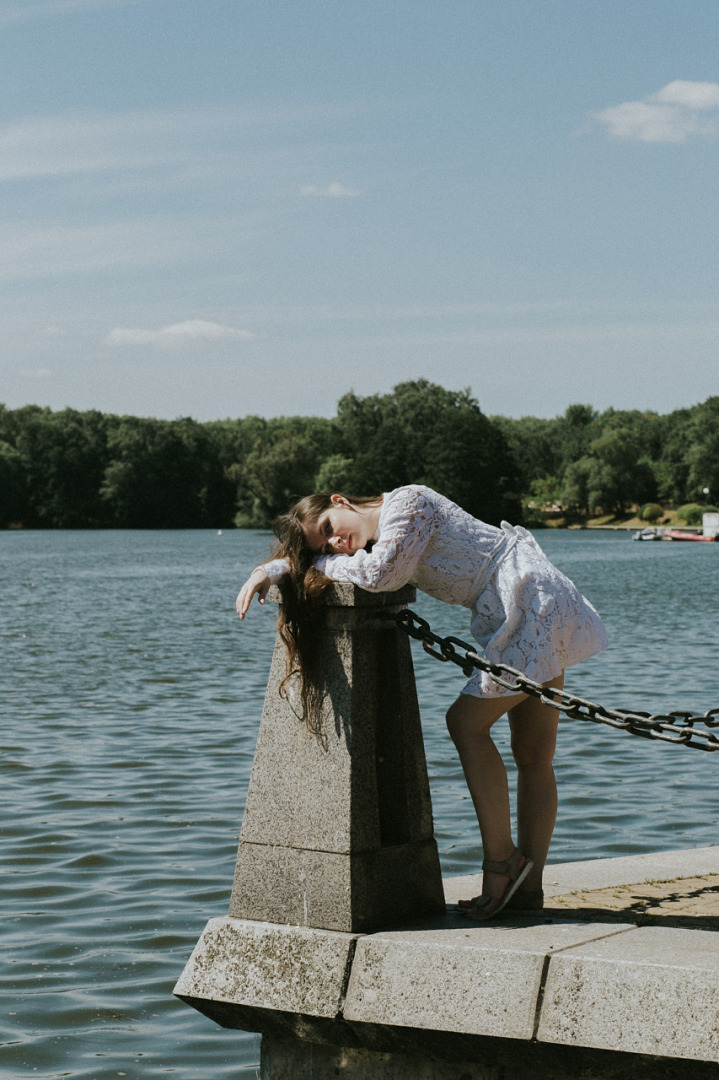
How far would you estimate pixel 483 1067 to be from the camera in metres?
3.89

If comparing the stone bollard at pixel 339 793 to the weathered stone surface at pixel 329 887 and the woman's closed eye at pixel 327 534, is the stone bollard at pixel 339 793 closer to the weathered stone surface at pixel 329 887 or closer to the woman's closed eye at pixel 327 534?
the weathered stone surface at pixel 329 887

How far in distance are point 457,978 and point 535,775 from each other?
3.28 feet

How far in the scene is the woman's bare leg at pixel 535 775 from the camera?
4715 millimetres

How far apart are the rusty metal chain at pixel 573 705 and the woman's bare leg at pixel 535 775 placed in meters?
0.34

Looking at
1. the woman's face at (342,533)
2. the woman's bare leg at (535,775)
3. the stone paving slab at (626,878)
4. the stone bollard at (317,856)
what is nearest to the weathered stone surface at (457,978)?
the stone bollard at (317,856)

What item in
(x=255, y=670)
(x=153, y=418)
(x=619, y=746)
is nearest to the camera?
(x=619, y=746)

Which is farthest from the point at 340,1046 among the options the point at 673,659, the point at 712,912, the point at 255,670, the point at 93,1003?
the point at 673,659

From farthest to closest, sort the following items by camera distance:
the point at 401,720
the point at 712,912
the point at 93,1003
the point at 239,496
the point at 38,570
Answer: the point at 239,496
the point at 38,570
the point at 93,1003
the point at 712,912
the point at 401,720

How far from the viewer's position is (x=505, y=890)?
451 centimetres

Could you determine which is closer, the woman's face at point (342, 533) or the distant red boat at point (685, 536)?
the woman's face at point (342, 533)

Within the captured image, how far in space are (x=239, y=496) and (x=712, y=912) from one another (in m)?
130

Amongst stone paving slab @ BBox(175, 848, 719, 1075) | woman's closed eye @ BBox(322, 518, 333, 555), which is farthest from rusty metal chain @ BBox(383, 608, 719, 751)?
stone paving slab @ BBox(175, 848, 719, 1075)

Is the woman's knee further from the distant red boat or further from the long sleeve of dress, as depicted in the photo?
the distant red boat

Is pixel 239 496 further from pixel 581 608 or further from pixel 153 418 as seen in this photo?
pixel 581 608
